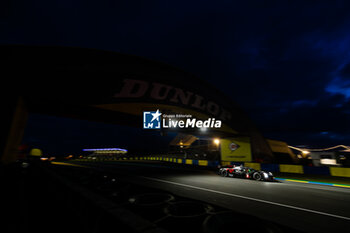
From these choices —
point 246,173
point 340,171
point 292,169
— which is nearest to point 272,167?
point 292,169

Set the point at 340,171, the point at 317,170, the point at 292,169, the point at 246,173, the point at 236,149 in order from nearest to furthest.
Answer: the point at 340,171
the point at 246,173
the point at 317,170
the point at 292,169
the point at 236,149

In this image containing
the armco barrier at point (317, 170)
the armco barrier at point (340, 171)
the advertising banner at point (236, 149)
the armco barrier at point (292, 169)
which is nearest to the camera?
the armco barrier at point (340, 171)

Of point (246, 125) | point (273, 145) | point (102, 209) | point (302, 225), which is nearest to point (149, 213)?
point (102, 209)

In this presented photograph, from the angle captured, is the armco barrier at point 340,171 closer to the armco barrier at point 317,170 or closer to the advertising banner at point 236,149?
the armco barrier at point 317,170

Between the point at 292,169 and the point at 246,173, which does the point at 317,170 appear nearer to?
the point at 292,169

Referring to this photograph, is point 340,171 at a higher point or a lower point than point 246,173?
higher

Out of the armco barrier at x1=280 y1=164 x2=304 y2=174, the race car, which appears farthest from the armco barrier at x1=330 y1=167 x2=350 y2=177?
the race car

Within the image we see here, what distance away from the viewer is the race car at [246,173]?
11.2 metres

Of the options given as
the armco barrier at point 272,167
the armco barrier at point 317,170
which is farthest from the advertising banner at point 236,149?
the armco barrier at point 317,170

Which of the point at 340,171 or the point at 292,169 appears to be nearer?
the point at 340,171

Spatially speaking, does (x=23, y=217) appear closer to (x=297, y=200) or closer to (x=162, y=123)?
(x=297, y=200)

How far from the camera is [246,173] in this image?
12.3 m

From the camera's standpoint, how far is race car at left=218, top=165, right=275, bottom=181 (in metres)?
11.2

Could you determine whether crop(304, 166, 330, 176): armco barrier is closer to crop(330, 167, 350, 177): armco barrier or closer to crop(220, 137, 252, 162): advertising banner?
crop(330, 167, 350, 177): armco barrier
